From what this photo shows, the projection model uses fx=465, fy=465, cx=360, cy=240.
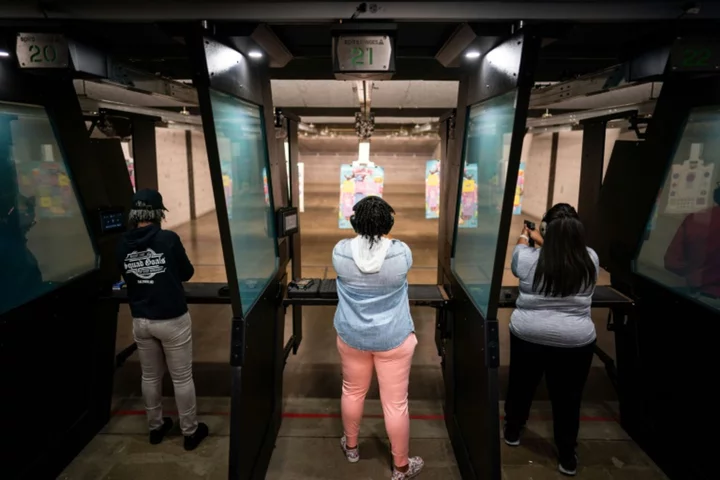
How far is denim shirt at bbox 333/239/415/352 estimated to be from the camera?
89.4 inches

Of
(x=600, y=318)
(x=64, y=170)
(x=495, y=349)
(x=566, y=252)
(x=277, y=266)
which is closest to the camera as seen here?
(x=495, y=349)

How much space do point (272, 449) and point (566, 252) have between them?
81.3 inches

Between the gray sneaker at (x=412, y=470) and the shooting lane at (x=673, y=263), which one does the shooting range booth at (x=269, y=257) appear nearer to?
the shooting lane at (x=673, y=263)

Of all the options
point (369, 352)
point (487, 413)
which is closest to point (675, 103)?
point (487, 413)

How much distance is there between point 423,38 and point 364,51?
0.91 metres

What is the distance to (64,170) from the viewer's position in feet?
9.20

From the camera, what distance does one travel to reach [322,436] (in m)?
3.03

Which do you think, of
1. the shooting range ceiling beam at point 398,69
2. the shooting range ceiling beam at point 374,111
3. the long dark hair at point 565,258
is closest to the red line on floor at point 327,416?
the long dark hair at point 565,258

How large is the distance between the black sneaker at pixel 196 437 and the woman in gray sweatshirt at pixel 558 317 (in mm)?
1996

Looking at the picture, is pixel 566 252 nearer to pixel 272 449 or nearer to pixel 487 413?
pixel 487 413

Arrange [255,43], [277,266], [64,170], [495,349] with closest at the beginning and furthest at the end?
[495,349], [255,43], [64,170], [277,266]

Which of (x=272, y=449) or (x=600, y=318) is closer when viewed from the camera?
(x=272, y=449)

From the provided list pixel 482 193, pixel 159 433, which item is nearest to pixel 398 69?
pixel 482 193

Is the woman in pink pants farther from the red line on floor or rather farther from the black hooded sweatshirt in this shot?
the black hooded sweatshirt
